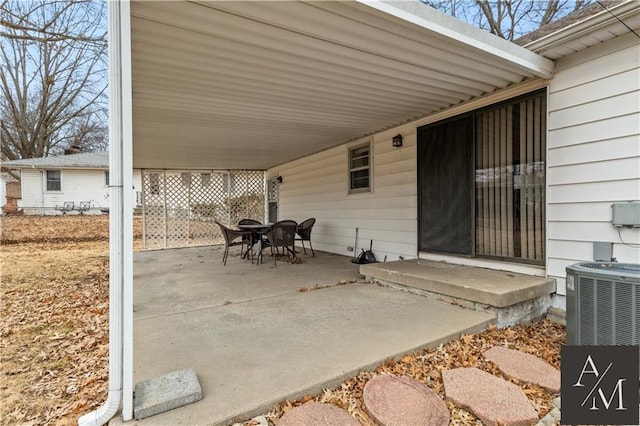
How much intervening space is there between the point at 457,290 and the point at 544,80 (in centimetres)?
236

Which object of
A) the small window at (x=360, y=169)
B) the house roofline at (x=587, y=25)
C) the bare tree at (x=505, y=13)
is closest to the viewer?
the house roofline at (x=587, y=25)

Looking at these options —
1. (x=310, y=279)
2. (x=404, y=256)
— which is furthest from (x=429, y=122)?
(x=310, y=279)

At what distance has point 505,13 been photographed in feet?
28.0

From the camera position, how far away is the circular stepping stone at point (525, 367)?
6.79ft

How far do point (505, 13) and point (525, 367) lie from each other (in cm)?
962

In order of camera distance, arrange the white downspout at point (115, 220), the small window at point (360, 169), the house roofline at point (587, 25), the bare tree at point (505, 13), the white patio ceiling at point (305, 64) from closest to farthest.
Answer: the white downspout at point (115, 220)
the white patio ceiling at point (305, 64)
the house roofline at point (587, 25)
the small window at point (360, 169)
the bare tree at point (505, 13)

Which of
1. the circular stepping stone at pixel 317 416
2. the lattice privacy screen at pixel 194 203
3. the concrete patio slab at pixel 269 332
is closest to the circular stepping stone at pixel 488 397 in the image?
the concrete patio slab at pixel 269 332

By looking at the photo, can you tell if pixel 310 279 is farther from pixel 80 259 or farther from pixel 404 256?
pixel 80 259

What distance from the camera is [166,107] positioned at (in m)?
4.20

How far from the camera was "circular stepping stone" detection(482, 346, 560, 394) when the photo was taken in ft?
6.79

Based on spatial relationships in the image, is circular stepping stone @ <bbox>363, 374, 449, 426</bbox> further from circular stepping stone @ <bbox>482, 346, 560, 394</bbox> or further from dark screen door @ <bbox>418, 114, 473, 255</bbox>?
dark screen door @ <bbox>418, 114, 473, 255</bbox>

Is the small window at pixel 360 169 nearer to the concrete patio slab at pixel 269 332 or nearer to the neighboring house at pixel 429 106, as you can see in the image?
the neighboring house at pixel 429 106

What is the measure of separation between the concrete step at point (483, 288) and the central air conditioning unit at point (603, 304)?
56 centimetres

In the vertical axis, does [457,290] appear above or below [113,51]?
below
